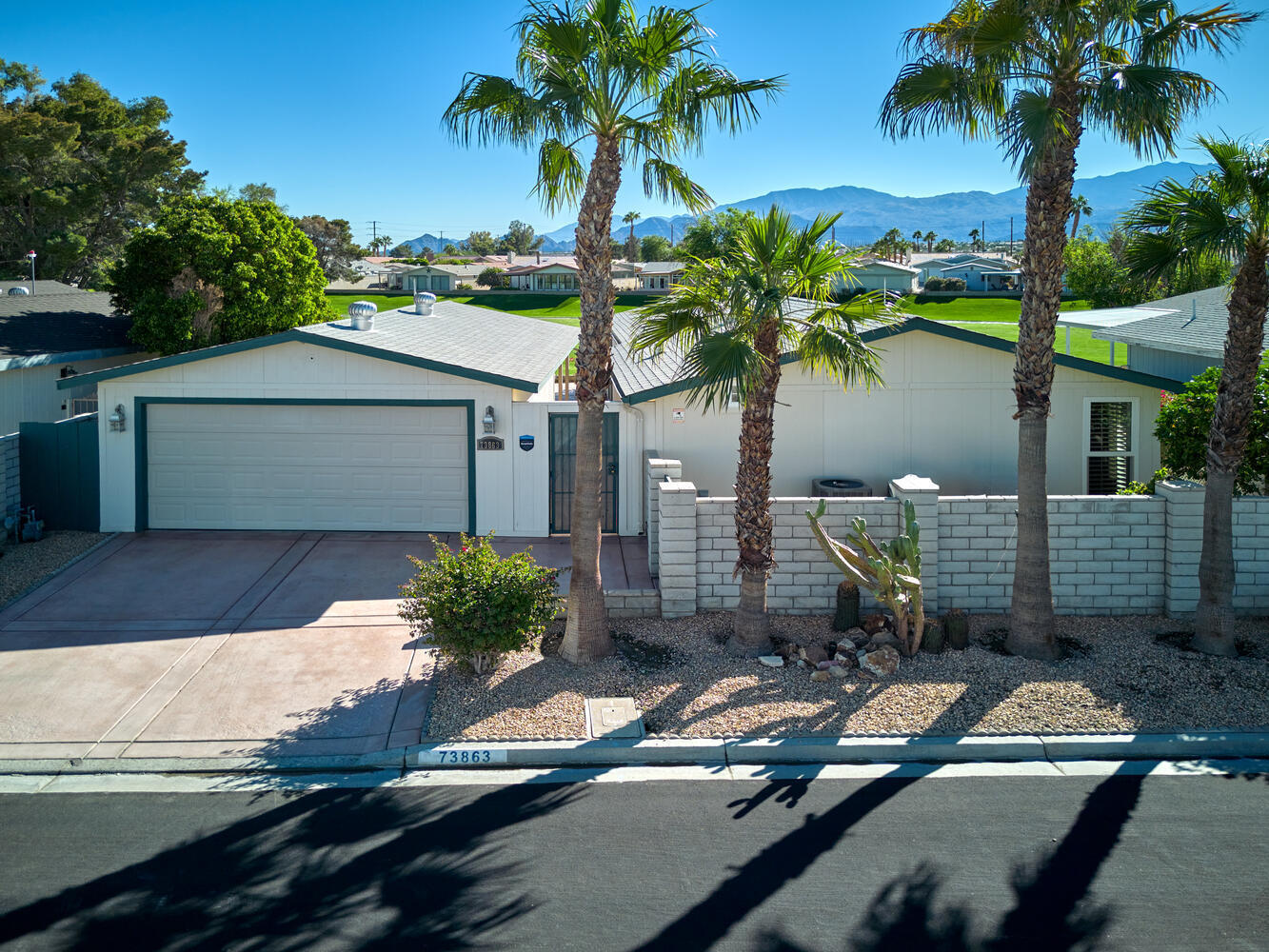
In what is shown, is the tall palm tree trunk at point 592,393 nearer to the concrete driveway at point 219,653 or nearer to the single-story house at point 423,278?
the concrete driveway at point 219,653

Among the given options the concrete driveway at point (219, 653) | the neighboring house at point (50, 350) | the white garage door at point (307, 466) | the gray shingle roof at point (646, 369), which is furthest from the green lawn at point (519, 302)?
the concrete driveway at point (219, 653)

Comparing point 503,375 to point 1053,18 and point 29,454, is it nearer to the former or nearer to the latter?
point 29,454

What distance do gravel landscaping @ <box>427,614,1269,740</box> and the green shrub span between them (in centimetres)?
43

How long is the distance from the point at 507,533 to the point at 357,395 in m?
3.01

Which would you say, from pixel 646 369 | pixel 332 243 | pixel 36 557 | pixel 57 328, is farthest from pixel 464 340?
pixel 332 243

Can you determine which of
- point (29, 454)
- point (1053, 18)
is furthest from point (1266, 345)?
point (29, 454)

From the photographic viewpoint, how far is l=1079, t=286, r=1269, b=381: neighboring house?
18.1 m

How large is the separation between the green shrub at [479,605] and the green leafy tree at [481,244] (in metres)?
169

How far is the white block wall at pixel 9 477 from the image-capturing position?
14.9 metres

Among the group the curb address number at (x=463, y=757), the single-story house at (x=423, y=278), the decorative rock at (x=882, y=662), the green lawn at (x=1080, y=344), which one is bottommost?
the curb address number at (x=463, y=757)

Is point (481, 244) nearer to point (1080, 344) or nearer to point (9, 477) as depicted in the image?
point (1080, 344)

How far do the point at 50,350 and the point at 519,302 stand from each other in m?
61.7

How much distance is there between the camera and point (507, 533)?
1578 centimetres

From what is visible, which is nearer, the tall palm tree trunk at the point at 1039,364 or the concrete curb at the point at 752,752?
the concrete curb at the point at 752,752
